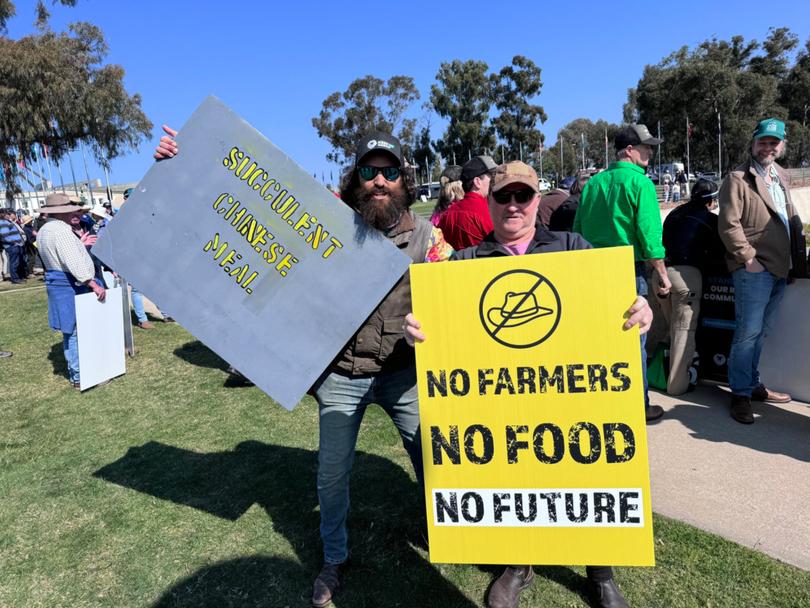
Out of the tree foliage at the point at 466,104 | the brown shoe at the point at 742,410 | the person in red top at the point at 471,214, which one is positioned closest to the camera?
the person in red top at the point at 471,214

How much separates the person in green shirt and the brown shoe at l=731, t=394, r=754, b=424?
911 millimetres

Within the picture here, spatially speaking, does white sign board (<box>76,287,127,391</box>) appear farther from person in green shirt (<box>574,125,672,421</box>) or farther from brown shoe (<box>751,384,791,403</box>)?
→ brown shoe (<box>751,384,791,403</box>)

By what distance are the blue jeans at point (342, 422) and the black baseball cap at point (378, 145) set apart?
963mm

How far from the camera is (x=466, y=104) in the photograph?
5884 centimetres

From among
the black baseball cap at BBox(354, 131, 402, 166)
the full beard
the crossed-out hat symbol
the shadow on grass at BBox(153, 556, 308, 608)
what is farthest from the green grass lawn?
the black baseball cap at BBox(354, 131, 402, 166)

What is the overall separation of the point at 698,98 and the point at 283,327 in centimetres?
5280

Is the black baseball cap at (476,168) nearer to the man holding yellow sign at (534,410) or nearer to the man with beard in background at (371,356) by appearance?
the man with beard in background at (371,356)

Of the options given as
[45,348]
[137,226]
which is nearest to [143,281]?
[137,226]

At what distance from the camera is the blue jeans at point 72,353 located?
5805 mm

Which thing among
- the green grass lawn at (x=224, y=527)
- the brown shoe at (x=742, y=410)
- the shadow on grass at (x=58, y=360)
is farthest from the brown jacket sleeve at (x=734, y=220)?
the shadow on grass at (x=58, y=360)

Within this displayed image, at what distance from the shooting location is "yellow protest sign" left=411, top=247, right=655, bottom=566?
1750 millimetres

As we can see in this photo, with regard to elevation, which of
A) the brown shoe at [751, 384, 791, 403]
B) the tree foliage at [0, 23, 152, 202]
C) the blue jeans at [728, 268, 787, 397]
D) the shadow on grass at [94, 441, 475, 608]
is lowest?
the shadow on grass at [94, 441, 475, 608]

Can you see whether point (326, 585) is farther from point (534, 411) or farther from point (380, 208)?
point (380, 208)

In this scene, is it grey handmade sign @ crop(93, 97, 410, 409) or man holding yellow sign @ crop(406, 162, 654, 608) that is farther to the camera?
grey handmade sign @ crop(93, 97, 410, 409)
